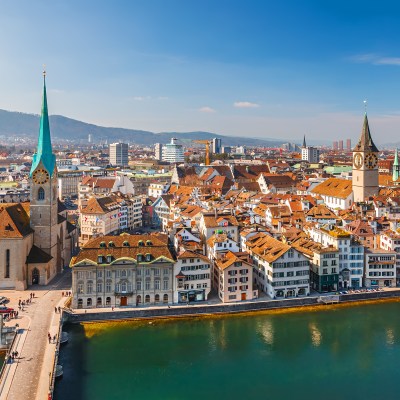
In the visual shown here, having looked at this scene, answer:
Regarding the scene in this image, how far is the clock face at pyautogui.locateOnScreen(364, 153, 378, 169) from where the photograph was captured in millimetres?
80206

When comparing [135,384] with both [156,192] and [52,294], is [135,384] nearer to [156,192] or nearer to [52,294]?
[52,294]

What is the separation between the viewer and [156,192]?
104 meters

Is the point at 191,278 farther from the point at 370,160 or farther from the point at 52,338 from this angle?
the point at 370,160

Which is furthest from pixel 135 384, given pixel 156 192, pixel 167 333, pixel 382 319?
pixel 156 192

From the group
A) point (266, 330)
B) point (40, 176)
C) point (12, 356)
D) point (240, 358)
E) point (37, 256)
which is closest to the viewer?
point (12, 356)

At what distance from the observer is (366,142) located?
81.3 metres

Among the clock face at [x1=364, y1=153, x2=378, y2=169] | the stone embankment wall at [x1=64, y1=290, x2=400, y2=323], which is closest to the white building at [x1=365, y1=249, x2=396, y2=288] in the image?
the stone embankment wall at [x1=64, y1=290, x2=400, y2=323]

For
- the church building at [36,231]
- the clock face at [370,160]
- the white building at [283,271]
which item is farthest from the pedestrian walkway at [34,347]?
the clock face at [370,160]

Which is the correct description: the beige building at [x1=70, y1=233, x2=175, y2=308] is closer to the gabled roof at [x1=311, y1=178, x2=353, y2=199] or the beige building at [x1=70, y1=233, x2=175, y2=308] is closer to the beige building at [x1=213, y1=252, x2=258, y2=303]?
the beige building at [x1=213, y1=252, x2=258, y2=303]

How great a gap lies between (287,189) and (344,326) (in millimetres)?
63597

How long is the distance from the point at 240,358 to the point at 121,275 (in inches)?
520

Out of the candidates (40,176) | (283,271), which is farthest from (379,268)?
(40,176)

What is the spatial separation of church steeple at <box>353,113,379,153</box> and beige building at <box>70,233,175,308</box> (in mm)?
49030

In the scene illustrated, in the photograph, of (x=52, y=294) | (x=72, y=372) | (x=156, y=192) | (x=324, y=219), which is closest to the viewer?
(x=72, y=372)
